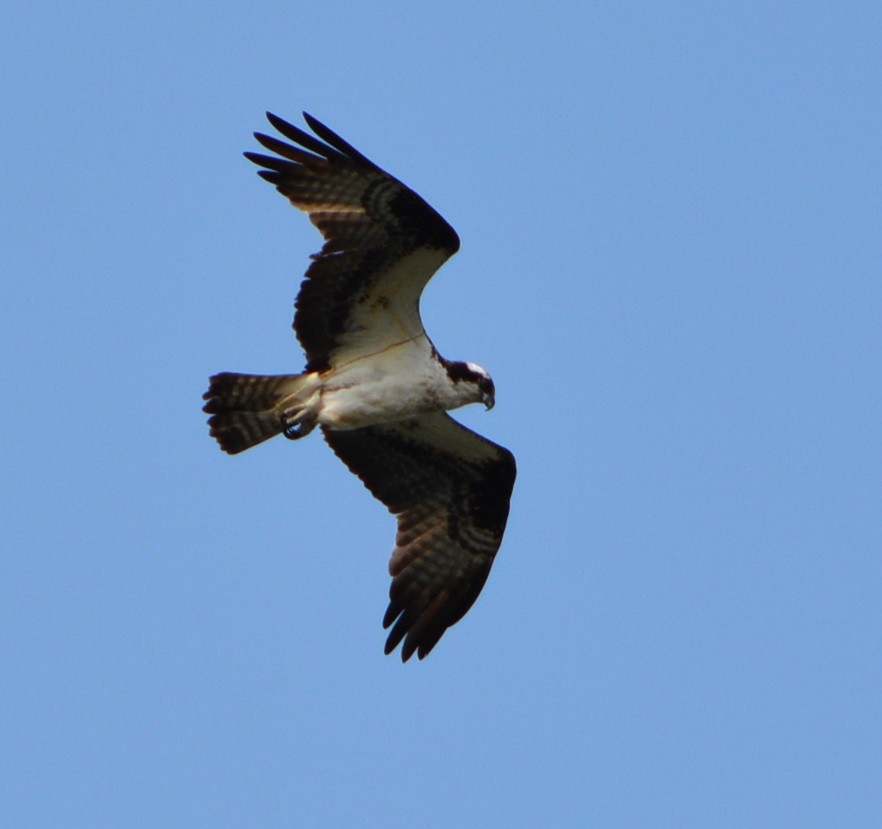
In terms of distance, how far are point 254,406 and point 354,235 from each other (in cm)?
148

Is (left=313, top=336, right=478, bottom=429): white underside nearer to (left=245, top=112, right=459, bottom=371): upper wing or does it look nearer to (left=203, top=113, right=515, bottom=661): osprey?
(left=203, top=113, right=515, bottom=661): osprey

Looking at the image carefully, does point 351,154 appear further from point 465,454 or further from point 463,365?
point 465,454

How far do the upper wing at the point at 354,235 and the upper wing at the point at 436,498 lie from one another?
3.65 feet

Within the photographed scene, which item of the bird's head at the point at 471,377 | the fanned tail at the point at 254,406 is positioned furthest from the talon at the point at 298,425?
the bird's head at the point at 471,377

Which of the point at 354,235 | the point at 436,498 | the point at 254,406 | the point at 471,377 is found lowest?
the point at 436,498

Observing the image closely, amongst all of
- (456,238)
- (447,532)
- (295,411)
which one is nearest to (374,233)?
(456,238)

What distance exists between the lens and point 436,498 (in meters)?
13.0

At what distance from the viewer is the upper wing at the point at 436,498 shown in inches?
499

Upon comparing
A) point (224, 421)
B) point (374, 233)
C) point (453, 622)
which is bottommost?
point (453, 622)

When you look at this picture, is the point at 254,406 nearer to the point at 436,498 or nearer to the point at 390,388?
the point at 390,388

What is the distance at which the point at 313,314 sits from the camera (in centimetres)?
1184

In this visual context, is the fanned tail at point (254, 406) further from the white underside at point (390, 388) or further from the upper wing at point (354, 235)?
the upper wing at point (354, 235)

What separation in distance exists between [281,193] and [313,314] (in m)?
0.86

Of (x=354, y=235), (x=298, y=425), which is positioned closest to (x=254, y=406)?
(x=298, y=425)
